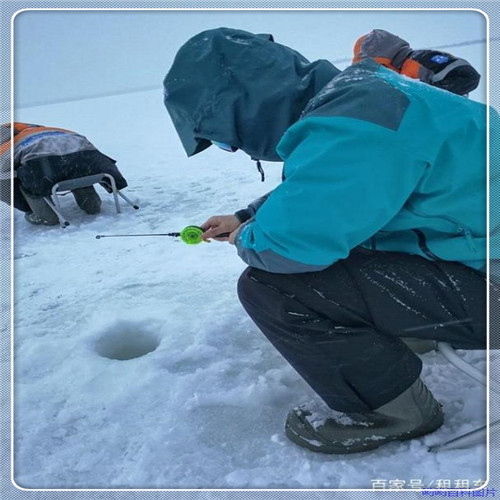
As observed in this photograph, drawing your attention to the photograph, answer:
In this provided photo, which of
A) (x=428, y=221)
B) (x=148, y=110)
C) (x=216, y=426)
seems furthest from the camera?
(x=148, y=110)

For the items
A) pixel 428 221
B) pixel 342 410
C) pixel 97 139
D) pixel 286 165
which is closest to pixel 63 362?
pixel 342 410

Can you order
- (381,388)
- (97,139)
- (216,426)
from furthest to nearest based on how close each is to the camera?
1. (97,139)
2. (216,426)
3. (381,388)

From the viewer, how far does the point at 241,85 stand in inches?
59.1

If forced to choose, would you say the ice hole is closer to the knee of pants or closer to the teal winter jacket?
the knee of pants

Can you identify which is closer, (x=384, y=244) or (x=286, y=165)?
(x=286, y=165)

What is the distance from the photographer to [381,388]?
57.3 inches

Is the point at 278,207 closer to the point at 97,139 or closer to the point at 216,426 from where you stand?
the point at 216,426

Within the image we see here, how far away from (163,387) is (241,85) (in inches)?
39.2

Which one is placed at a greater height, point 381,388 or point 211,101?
point 211,101

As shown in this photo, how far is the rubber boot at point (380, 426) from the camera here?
1.46 meters

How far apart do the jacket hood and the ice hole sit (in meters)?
0.98

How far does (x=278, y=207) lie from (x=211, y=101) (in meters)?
0.40

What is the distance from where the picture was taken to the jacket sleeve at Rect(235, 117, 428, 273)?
4.00 ft

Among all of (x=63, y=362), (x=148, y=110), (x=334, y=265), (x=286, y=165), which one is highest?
(x=286, y=165)
